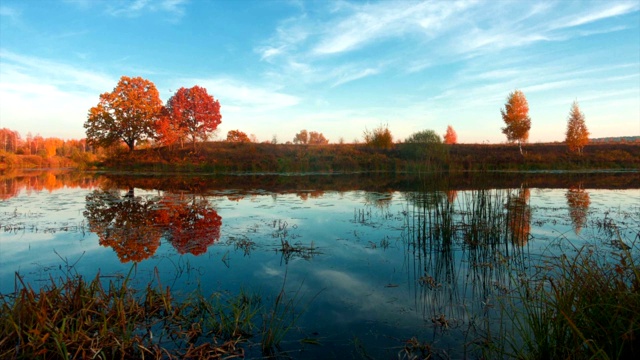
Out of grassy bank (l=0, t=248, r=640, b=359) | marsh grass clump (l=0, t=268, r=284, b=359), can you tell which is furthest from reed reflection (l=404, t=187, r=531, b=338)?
marsh grass clump (l=0, t=268, r=284, b=359)

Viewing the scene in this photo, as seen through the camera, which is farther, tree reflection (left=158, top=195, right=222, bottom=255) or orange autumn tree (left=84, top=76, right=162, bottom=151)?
orange autumn tree (left=84, top=76, right=162, bottom=151)

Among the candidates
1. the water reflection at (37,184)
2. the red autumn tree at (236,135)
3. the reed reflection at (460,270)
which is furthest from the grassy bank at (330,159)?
the reed reflection at (460,270)

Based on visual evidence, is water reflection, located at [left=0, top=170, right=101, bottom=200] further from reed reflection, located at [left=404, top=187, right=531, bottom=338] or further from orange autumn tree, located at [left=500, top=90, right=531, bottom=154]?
orange autumn tree, located at [left=500, top=90, right=531, bottom=154]

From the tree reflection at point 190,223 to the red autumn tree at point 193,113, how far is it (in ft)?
85.5

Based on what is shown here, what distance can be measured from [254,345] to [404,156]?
118ft

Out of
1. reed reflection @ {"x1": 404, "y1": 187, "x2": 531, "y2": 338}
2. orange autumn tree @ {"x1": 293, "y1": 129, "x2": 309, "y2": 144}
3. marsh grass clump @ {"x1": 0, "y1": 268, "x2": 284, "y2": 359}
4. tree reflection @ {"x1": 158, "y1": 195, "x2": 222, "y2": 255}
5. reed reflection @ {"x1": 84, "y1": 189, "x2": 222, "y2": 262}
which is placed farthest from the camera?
orange autumn tree @ {"x1": 293, "y1": 129, "x2": 309, "y2": 144}

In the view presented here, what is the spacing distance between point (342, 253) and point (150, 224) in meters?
5.73

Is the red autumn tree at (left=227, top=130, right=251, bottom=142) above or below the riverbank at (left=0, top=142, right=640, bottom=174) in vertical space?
above

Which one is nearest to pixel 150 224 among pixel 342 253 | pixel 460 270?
pixel 342 253

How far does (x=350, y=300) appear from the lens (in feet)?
15.6

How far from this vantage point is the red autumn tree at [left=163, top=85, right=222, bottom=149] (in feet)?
123

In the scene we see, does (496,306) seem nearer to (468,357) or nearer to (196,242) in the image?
(468,357)

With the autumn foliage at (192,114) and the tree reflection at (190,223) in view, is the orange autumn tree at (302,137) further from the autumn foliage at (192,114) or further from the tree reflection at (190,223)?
the tree reflection at (190,223)

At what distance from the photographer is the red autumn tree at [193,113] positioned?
123ft
